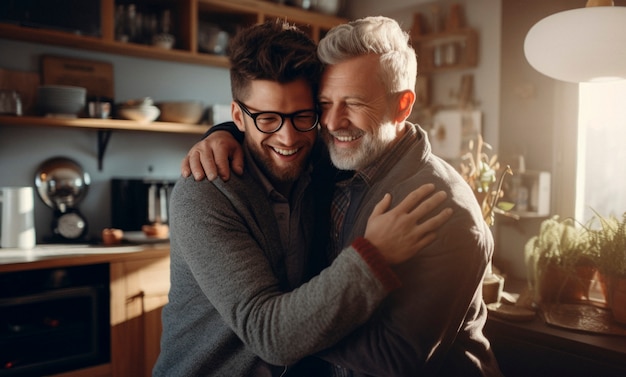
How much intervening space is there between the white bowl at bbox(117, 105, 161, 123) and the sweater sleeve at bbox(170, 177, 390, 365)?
1.81 m

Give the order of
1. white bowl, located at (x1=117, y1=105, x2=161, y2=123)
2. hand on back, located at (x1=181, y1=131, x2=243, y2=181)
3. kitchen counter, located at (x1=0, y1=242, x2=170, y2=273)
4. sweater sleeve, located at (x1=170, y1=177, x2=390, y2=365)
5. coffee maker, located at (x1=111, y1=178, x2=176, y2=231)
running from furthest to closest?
1. coffee maker, located at (x1=111, y1=178, x2=176, y2=231)
2. white bowl, located at (x1=117, y1=105, x2=161, y2=123)
3. kitchen counter, located at (x1=0, y1=242, x2=170, y2=273)
4. hand on back, located at (x1=181, y1=131, x2=243, y2=181)
5. sweater sleeve, located at (x1=170, y1=177, x2=390, y2=365)

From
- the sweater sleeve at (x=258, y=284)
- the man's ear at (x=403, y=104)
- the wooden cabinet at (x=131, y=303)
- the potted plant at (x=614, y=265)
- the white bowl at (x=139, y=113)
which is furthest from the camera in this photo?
the white bowl at (x=139, y=113)

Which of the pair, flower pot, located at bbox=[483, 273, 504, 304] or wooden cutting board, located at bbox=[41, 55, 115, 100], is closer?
flower pot, located at bbox=[483, 273, 504, 304]

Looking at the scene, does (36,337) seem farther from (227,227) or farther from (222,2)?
(222,2)

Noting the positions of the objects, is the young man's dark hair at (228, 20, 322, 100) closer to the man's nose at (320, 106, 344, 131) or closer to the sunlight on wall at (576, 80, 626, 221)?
the man's nose at (320, 106, 344, 131)

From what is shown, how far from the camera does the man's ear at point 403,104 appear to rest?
1442 millimetres

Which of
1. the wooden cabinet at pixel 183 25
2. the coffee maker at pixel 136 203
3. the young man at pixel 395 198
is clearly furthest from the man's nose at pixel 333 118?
the coffee maker at pixel 136 203

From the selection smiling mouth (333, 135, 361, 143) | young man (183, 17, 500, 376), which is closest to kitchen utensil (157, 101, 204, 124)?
young man (183, 17, 500, 376)

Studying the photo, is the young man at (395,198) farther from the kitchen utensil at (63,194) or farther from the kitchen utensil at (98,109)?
the kitchen utensil at (63,194)

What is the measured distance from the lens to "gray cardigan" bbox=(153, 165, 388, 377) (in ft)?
3.58

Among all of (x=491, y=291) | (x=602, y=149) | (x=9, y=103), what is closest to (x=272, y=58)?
(x=491, y=291)

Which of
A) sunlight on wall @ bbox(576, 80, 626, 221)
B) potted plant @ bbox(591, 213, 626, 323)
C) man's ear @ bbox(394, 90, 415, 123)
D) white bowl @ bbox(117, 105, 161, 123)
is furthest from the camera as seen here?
white bowl @ bbox(117, 105, 161, 123)

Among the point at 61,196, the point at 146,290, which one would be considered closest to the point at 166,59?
the point at 61,196

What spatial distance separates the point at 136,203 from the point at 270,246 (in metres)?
2.18
